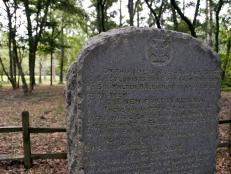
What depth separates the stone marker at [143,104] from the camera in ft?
17.6

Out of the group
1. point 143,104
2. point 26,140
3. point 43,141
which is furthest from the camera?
point 43,141

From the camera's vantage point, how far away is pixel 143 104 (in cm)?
567

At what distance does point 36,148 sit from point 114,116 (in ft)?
17.2

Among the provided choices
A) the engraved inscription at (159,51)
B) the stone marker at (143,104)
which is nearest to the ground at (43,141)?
the stone marker at (143,104)

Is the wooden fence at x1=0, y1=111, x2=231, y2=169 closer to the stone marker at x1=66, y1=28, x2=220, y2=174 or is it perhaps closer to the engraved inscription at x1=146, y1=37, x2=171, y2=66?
the stone marker at x1=66, y1=28, x2=220, y2=174

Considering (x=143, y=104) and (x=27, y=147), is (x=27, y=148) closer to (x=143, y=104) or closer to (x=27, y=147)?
(x=27, y=147)

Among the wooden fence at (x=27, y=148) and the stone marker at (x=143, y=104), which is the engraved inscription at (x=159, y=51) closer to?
the stone marker at (x=143, y=104)

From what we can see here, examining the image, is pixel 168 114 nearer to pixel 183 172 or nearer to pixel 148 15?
pixel 183 172

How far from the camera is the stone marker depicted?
5367mm

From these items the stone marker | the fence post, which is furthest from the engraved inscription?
the fence post

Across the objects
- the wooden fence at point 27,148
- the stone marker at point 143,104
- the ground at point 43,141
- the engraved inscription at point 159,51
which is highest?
the engraved inscription at point 159,51

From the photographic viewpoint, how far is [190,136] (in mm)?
6070

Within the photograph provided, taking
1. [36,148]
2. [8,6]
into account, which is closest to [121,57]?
[36,148]

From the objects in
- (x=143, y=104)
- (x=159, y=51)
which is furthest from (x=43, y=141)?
(x=159, y=51)
